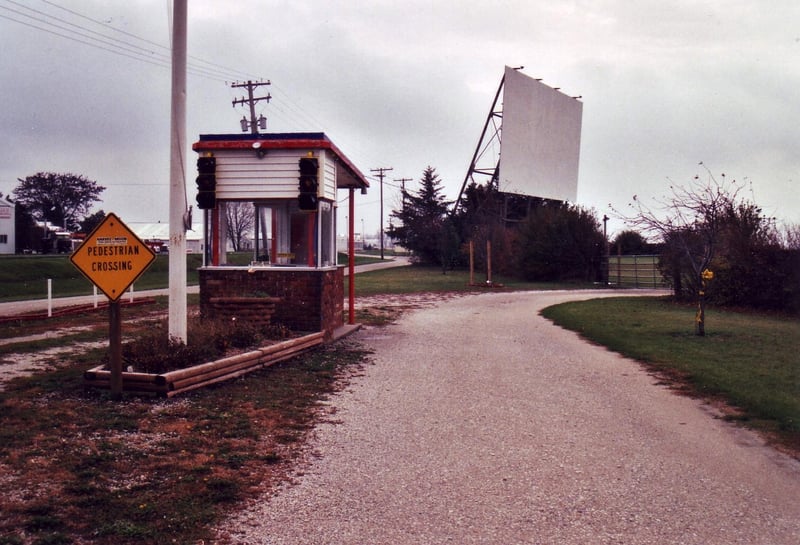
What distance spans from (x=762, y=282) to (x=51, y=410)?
2363 centimetres

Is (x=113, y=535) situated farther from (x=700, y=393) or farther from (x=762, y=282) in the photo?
(x=762, y=282)

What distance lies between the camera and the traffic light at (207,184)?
40.1 ft

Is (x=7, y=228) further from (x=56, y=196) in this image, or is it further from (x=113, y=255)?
(x=113, y=255)

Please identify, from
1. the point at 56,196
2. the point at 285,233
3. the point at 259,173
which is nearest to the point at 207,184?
the point at 259,173

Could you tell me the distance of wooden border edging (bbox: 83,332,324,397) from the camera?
789 centimetres

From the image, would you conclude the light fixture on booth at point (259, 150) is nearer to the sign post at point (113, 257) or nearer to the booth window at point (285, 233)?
the booth window at point (285, 233)

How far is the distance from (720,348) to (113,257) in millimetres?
10799

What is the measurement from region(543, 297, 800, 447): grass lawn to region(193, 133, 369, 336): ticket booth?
5.94 m

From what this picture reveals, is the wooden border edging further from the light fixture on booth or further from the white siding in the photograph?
the light fixture on booth

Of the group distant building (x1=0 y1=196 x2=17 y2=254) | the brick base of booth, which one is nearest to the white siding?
the brick base of booth

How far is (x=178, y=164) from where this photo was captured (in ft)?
30.6

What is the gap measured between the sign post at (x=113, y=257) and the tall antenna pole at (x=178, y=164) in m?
1.53

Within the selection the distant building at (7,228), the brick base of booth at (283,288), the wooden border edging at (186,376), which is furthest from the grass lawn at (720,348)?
the distant building at (7,228)

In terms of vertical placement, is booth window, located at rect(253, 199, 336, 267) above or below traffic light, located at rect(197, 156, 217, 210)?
below
